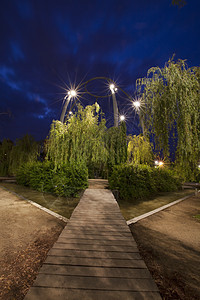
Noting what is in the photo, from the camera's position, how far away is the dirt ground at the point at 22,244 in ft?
7.75

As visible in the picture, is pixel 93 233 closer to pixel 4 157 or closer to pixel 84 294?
pixel 84 294

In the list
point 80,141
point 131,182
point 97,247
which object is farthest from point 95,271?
point 80,141

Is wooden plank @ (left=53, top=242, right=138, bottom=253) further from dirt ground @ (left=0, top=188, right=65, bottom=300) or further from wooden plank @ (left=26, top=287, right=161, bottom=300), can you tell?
wooden plank @ (left=26, top=287, right=161, bottom=300)

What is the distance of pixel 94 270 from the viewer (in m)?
2.22

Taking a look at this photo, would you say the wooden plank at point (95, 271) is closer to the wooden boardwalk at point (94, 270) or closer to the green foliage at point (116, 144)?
the wooden boardwalk at point (94, 270)

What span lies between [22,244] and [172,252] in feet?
12.3

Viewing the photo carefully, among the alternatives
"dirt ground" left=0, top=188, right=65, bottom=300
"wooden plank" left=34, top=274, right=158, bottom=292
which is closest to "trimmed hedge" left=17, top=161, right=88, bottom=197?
"dirt ground" left=0, top=188, right=65, bottom=300

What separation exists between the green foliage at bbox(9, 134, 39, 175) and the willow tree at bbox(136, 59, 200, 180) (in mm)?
13815

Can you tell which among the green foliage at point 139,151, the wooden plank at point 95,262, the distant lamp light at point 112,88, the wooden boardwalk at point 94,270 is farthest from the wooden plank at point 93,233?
the distant lamp light at point 112,88

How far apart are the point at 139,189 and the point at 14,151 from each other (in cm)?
1376

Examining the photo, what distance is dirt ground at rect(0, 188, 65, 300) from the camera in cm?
236

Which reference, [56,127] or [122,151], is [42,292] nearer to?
[56,127]

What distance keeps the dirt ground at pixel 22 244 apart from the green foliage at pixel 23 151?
9.48 m

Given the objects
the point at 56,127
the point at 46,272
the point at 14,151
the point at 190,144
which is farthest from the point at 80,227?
the point at 14,151
